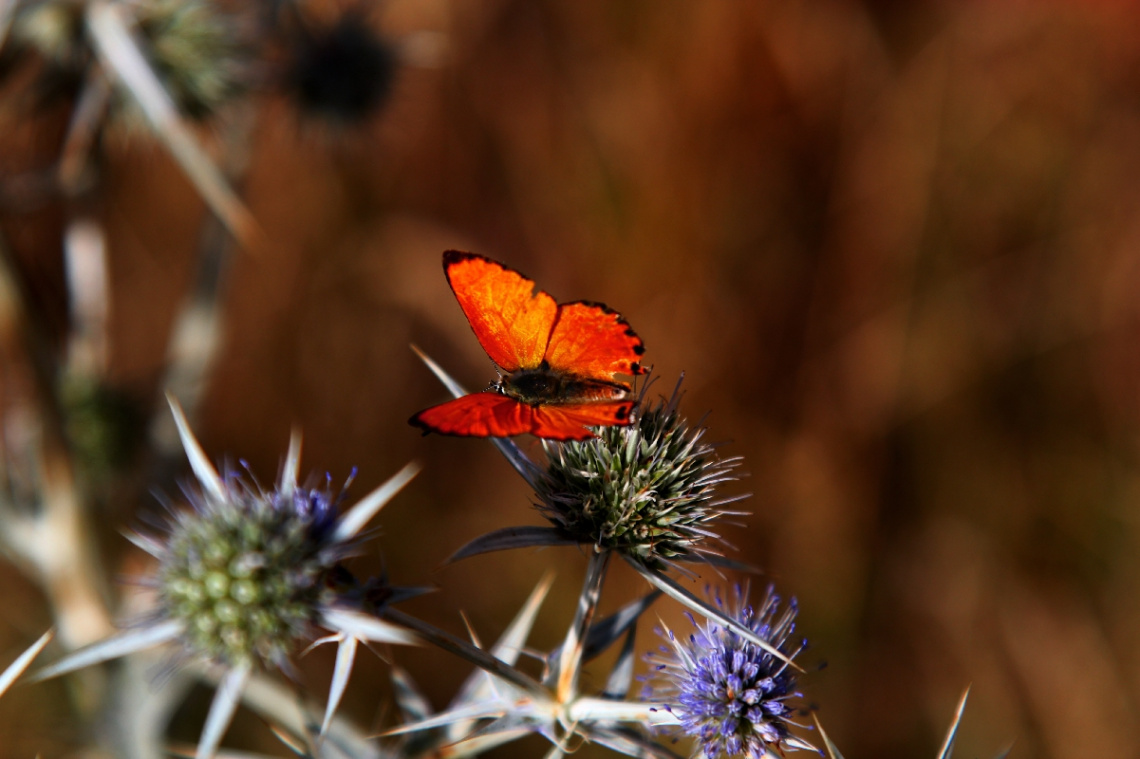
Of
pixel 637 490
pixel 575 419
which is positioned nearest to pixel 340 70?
pixel 575 419

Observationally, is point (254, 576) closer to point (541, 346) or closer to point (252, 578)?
point (252, 578)

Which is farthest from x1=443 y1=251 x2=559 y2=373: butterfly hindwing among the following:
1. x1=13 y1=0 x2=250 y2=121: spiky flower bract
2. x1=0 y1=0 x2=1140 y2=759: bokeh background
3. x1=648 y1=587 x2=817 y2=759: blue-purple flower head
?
x1=0 y1=0 x2=1140 y2=759: bokeh background

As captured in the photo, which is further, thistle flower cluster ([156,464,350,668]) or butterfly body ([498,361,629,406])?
butterfly body ([498,361,629,406])

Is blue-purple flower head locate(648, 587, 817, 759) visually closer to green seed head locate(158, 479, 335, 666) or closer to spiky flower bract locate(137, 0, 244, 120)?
green seed head locate(158, 479, 335, 666)

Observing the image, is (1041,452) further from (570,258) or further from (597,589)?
(597,589)

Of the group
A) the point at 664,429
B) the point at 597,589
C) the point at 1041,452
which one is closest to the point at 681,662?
the point at 597,589

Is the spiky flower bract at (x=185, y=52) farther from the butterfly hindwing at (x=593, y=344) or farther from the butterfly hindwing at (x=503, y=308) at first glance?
the butterfly hindwing at (x=593, y=344)

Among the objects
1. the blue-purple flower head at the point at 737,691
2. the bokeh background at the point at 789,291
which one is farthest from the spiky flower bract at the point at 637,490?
the bokeh background at the point at 789,291
